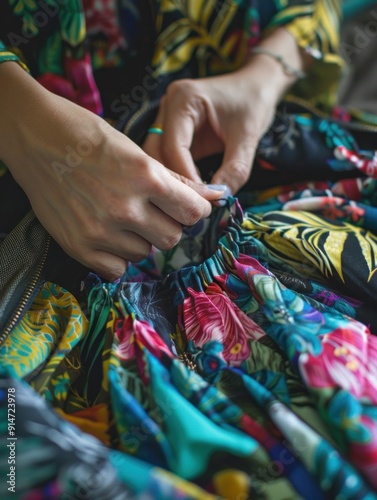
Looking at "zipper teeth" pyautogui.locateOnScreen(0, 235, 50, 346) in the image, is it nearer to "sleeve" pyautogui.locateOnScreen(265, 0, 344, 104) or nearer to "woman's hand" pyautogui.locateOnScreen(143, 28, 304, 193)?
"woman's hand" pyautogui.locateOnScreen(143, 28, 304, 193)

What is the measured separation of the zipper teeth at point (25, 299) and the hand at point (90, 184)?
0.03 metres

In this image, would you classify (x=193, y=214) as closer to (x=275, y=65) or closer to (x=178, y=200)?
(x=178, y=200)

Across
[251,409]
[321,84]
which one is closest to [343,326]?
[251,409]

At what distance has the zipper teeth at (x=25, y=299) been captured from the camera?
50 cm

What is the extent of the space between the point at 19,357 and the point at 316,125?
51 centimetres

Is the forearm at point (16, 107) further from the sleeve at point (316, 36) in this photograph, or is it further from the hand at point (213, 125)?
the sleeve at point (316, 36)

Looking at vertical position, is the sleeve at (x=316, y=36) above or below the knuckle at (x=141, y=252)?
above

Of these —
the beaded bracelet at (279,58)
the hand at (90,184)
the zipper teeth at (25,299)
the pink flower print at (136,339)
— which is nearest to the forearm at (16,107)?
the hand at (90,184)

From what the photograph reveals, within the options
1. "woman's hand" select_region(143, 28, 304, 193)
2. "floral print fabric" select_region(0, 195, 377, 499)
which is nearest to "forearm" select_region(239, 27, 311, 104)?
"woman's hand" select_region(143, 28, 304, 193)

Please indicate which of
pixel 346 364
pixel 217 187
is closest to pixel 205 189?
pixel 217 187

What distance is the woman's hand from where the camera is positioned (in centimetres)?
65

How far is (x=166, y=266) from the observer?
2.07 feet

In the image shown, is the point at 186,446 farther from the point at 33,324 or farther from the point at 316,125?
the point at 316,125

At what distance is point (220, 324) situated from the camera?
0.52m
